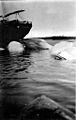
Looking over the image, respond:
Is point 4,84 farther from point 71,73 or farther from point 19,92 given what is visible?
point 71,73

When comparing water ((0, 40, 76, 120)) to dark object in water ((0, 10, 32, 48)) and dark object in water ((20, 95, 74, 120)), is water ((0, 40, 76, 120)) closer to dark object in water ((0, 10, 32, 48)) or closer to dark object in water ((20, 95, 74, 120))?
dark object in water ((20, 95, 74, 120))

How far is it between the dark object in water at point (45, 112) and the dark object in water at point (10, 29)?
40168 mm

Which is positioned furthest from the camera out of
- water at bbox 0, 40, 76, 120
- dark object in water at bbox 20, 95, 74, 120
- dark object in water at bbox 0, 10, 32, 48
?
dark object in water at bbox 0, 10, 32, 48

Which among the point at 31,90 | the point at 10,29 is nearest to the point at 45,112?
the point at 31,90

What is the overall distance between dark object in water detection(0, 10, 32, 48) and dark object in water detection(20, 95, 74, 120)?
40168 millimetres

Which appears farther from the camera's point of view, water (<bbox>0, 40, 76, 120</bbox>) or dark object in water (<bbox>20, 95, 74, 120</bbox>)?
water (<bbox>0, 40, 76, 120</bbox>)

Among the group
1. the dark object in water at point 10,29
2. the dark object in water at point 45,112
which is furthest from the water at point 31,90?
the dark object in water at point 10,29

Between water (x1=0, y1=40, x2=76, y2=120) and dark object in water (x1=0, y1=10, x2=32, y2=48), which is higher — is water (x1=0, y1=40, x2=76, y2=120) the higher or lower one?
the higher one

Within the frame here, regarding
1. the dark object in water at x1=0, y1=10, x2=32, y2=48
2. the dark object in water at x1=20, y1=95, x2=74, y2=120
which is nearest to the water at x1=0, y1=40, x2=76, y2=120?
the dark object in water at x1=20, y1=95, x2=74, y2=120

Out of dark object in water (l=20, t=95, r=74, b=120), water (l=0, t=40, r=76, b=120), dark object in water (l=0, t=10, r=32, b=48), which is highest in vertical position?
dark object in water (l=20, t=95, r=74, b=120)

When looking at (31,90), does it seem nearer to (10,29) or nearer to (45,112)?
(45,112)

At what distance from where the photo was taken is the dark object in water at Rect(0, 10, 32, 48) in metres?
47.5

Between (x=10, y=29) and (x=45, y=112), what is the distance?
1634 inches

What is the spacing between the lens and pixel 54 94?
10586 millimetres
